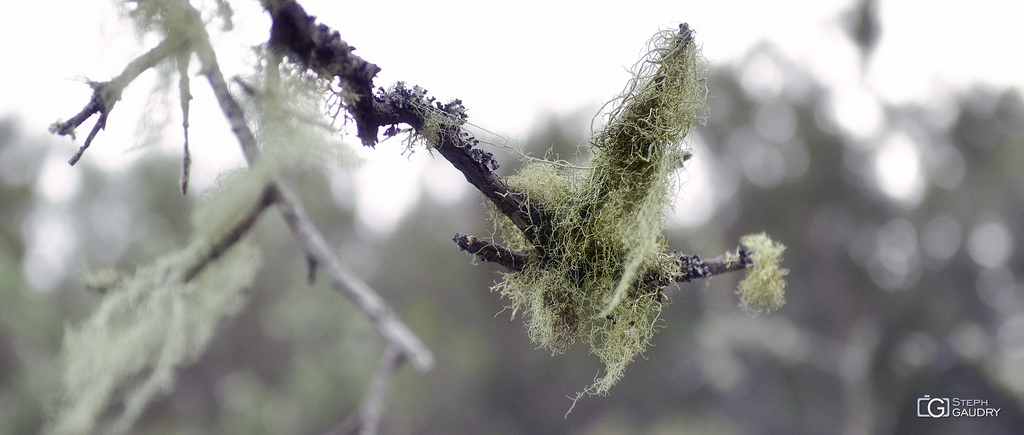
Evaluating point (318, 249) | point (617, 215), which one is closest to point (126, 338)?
point (318, 249)

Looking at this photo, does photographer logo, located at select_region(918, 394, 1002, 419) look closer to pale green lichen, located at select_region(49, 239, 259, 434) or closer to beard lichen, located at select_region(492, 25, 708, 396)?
beard lichen, located at select_region(492, 25, 708, 396)

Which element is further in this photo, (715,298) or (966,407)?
(715,298)

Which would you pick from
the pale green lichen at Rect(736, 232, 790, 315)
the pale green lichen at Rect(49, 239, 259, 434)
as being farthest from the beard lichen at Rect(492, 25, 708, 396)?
the pale green lichen at Rect(49, 239, 259, 434)

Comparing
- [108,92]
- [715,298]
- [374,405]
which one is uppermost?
[715,298]

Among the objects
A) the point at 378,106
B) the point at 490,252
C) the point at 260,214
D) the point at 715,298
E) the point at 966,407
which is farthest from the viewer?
the point at 715,298

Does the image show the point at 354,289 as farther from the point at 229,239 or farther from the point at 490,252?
the point at 490,252

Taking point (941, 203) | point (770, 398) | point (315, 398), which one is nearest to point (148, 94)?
point (315, 398)

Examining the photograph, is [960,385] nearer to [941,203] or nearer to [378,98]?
[941,203]

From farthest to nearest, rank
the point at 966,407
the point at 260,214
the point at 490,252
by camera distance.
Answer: the point at 966,407 < the point at 490,252 < the point at 260,214
